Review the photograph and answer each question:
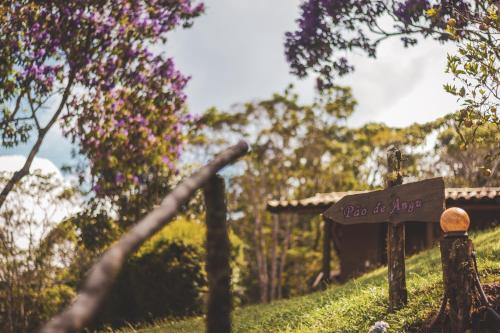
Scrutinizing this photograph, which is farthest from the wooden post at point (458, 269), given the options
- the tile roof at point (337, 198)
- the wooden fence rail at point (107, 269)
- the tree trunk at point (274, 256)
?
the tree trunk at point (274, 256)

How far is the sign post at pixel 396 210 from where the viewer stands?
5000 millimetres

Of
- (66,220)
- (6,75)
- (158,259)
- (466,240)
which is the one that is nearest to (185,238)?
(158,259)

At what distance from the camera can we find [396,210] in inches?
218

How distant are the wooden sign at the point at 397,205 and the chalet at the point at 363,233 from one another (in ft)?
21.1

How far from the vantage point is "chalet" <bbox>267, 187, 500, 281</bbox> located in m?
12.9

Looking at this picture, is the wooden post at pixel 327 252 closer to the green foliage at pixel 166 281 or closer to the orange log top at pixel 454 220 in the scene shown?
the green foliage at pixel 166 281

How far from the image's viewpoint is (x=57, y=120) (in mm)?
10883

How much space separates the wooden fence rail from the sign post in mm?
3375

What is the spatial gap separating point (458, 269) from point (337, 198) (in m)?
8.12

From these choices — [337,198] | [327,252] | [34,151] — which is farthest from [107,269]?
[327,252]

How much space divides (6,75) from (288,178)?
15.6 metres

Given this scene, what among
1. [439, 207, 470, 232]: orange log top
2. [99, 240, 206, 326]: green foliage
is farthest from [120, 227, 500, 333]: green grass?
[99, 240, 206, 326]: green foliage

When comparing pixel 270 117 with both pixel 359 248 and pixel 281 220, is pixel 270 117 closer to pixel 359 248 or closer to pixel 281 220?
pixel 281 220

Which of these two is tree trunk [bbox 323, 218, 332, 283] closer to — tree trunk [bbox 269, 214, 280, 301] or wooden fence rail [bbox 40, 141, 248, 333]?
tree trunk [bbox 269, 214, 280, 301]
